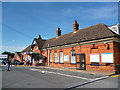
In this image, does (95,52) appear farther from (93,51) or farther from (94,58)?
(94,58)

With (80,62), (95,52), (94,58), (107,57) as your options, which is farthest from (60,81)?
(80,62)

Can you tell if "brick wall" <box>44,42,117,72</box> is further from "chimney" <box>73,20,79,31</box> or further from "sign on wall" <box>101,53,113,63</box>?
"chimney" <box>73,20,79,31</box>

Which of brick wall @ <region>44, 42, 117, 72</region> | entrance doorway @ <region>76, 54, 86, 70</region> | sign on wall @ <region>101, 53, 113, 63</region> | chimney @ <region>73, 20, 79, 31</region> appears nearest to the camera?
sign on wall @ <region>101, 53, 113, 63</region>

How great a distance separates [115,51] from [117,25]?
15.5 feet

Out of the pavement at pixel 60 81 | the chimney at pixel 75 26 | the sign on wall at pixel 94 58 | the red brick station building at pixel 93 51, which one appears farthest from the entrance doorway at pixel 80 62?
the chimney at pixel 75 26

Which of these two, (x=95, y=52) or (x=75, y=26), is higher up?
(x=75, y=26)

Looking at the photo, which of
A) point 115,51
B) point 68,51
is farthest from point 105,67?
point 68,51

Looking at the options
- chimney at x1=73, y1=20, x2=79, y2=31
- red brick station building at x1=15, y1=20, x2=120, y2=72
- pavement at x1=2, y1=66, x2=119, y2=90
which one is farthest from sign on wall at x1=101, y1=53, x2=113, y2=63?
chimney at x1=73, y1=20, x2=79, y2=31

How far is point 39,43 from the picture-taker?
3128 centimetres

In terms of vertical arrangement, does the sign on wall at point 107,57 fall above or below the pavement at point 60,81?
above

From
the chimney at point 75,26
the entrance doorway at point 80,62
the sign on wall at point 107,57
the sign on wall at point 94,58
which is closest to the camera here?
the sign on wall at point 107,57

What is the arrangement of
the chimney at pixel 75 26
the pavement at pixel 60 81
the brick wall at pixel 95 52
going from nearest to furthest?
the pavement at pixel 60 81, the brick wall at pixel 95 52, the chimney at pixel 75 26

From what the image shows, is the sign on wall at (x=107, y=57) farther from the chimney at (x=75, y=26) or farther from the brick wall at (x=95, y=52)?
the chimney at (x=75, y=26)

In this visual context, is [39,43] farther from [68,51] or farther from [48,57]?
[68,51]
